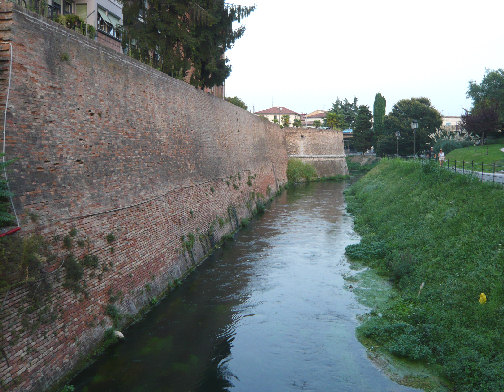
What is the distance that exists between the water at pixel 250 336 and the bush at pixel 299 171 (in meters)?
27.5

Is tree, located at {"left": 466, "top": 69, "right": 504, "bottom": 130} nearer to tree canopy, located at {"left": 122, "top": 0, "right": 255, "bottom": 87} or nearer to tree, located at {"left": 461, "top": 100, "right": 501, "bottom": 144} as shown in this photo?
tree, located at {"left": 461, "top": 100, "right": 501, "bottom": 144}

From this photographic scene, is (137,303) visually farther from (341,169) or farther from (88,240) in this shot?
(341,169)

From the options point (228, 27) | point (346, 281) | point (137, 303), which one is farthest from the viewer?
point (228, 27)

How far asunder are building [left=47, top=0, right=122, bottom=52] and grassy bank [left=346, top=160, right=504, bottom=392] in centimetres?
1411

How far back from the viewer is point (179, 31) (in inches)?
655

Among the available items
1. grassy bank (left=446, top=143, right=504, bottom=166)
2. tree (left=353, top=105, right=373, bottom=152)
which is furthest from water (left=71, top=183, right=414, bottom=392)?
tree (left=353, top=105, right=373, bottom=152)

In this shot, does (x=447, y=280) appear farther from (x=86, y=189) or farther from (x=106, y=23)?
(x=106, y=23)

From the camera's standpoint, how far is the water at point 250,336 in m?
7.62

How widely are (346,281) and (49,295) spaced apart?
8.18 m

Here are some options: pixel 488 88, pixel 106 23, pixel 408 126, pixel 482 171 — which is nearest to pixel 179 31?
pixel 106 23

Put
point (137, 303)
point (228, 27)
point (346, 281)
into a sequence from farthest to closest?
point (228, 27) → point (346, 281) → point (137, 303)

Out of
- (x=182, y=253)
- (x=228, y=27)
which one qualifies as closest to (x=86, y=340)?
(x=182, y=253)

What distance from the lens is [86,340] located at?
7.86 meters

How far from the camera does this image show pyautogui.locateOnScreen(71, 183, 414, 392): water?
25.0 feet
